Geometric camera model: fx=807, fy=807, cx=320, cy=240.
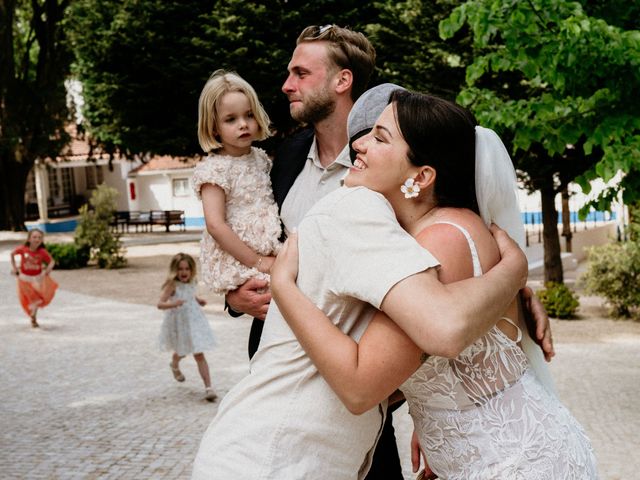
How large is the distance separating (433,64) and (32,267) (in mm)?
8912

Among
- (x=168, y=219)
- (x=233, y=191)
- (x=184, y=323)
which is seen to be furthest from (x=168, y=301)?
(x=168, y=219)

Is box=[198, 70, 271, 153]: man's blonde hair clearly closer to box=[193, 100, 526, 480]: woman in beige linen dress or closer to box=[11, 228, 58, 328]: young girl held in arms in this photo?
box=[193, 100, 526, 480]: woman in beige linen dress

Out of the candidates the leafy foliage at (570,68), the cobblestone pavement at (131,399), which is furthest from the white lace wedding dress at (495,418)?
the leafy foliage at (570,68)

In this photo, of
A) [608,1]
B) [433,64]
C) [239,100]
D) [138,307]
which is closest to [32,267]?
[138,307]

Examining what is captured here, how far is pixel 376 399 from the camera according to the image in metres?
1.72

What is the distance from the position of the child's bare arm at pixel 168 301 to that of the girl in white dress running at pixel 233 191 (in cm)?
527

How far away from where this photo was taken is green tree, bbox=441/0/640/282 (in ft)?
22.0

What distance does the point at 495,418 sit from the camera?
1919 mm

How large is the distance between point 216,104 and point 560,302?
1174 centimetres

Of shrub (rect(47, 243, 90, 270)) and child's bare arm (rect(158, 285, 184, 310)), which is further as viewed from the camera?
shrub (rect(47, 243, 90, 270))

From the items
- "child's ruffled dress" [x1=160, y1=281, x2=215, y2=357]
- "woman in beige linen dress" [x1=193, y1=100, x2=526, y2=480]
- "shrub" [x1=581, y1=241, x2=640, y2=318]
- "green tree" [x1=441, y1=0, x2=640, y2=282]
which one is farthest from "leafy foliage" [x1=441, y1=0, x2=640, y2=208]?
"shrub" [x1=581, y1=241, x2=640, y2=318]

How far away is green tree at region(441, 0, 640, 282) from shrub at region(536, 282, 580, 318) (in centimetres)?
643

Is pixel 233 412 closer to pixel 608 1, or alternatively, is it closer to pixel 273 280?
pixel 273 280

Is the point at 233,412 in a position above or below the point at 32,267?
above
